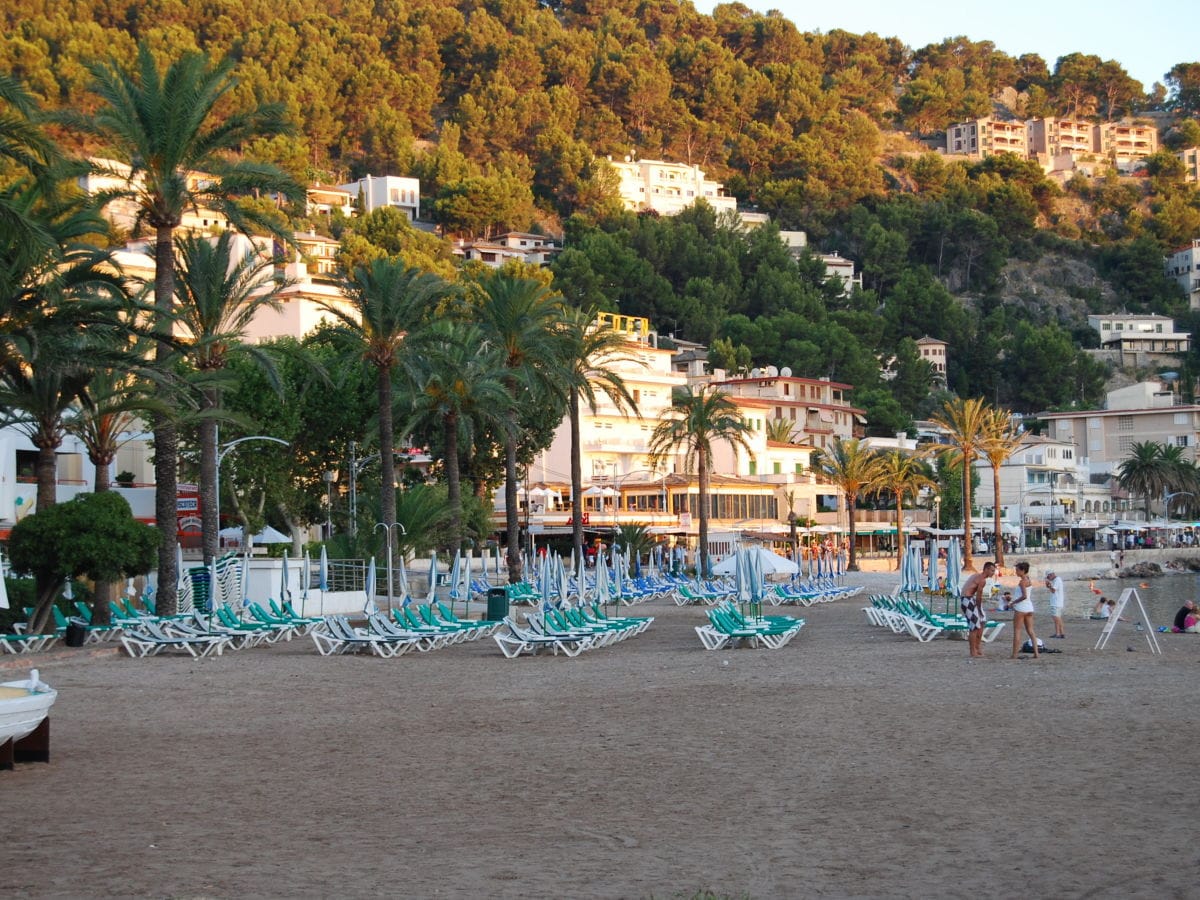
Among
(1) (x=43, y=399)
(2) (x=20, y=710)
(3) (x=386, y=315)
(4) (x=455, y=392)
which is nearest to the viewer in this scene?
(2) (x=20, y=710)

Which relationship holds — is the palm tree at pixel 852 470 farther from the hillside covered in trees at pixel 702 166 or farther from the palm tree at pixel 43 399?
the palm tree at pixel 43 399

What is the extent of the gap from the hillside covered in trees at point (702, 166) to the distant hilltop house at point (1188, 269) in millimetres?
1876

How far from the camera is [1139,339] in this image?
14738 cm

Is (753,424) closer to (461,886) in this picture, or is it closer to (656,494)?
(656,494)

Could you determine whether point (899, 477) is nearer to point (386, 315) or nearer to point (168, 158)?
point (386, 315)

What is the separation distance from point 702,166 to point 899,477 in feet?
311

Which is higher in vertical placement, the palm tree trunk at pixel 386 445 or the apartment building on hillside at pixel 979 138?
the apartment building on hillside at pixel 979 138

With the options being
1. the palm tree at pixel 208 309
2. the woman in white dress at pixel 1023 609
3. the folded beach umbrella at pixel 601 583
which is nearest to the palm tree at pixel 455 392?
the folded beach umbrella at pixel 601 583

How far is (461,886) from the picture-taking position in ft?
26.5

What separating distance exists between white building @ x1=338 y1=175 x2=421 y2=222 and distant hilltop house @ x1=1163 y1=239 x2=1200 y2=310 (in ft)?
277

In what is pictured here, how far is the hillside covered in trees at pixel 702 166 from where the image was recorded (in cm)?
11756

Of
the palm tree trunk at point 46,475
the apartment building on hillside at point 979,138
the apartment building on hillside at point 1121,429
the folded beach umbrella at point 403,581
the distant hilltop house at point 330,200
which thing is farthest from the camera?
the apartment building on hillside at point 979,138

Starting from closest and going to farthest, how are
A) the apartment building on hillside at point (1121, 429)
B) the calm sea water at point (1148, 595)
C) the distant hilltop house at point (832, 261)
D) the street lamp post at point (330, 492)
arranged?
1. the calm sea water at point (1148, 595)
2. the street lamp post at point (330, 492)
3. the apartment building on hillside at point (1121, 429)
4. the distant hilltop house at point (832, 261)

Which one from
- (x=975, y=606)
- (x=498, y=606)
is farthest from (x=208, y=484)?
(x=975, y=606)
